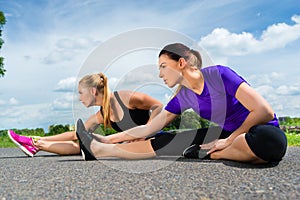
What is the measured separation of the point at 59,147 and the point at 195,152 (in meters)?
1.85

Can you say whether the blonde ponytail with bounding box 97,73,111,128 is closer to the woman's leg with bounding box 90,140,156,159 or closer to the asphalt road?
the woman's leg with bounding box 90,140,156,159

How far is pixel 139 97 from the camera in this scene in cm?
405

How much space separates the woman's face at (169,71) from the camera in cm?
340

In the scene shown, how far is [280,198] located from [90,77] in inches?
106

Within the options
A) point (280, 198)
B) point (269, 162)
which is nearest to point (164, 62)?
point (269, 162)

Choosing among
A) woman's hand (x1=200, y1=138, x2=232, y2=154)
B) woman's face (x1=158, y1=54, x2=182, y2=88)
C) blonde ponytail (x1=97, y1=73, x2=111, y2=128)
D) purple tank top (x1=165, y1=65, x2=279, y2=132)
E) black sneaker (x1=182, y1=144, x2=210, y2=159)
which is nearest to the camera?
purple tank top (x1=165, y1=65, x2=279, y2=132)

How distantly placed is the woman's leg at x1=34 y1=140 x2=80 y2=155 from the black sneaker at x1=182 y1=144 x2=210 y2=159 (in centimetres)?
160

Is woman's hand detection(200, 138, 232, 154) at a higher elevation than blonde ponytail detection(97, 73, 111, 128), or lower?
lower

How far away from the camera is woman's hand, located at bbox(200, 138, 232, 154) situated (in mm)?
3264

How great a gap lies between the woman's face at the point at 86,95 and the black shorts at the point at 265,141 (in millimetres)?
1945

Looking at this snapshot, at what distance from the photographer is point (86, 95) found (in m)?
4.20

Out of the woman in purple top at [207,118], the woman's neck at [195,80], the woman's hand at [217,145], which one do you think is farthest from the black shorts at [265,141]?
the woman's neck at [195,80]

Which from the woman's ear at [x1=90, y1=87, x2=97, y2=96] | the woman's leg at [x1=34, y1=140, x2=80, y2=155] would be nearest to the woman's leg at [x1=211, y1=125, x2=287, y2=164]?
the woman's ear at [x1=90, y1=87, x2=97, y2=96]

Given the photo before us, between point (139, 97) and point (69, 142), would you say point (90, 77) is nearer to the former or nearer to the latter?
point (139, 97)
